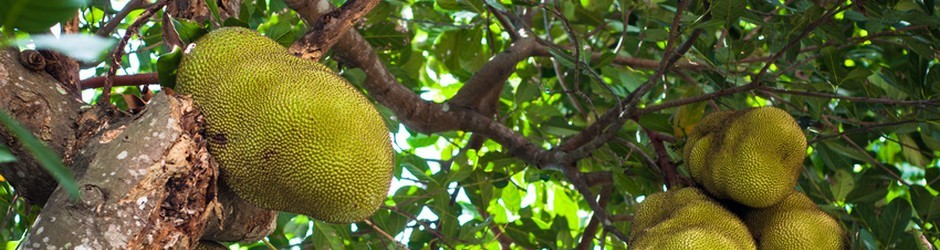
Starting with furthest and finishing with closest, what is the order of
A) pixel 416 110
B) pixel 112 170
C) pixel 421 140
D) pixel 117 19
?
pixel 421 140 → pixel 416 110 → pixel 117 19 → pixel 112 170

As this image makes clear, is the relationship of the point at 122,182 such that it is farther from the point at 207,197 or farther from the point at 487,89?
the point at 487,89

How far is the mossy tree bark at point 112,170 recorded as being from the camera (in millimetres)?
1065

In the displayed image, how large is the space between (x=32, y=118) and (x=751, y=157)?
48.0 inches

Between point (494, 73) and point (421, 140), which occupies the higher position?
point (494, 73)

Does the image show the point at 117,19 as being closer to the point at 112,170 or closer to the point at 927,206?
the point at 112,170

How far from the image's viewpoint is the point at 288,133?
1.29m

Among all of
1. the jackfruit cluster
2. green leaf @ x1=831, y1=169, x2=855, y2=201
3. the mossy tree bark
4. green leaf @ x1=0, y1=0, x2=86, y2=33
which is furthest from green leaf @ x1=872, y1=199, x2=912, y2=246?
green leaf @ x1=0, y1=0, x2=86, y2=33

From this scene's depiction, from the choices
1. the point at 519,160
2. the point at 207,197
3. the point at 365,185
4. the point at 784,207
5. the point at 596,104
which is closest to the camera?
the point at 207,197

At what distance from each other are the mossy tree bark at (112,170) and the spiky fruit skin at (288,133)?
0.05 metres

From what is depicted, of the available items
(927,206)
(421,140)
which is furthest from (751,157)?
(421,140)

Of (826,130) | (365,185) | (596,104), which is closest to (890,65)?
(826,130)

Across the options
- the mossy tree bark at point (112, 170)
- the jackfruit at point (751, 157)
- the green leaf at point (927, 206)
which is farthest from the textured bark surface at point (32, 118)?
the green leaf at point (927, 206)

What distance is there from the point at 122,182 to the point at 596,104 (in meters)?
2.17

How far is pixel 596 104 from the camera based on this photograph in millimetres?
3115
